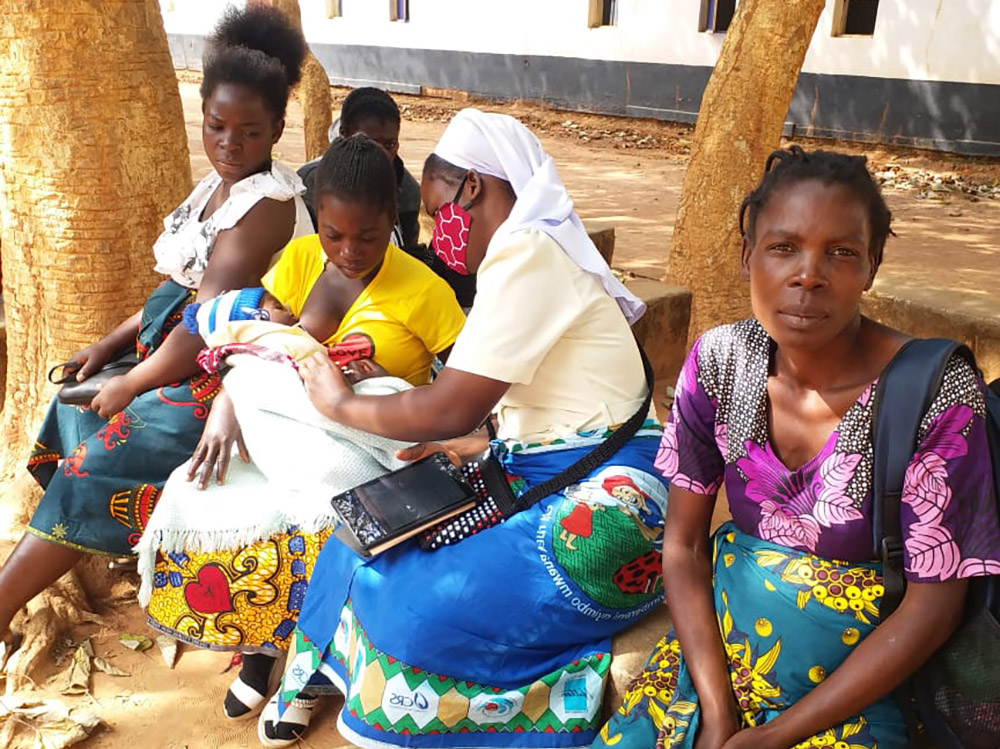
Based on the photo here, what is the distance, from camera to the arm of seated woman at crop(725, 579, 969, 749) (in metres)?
1.64

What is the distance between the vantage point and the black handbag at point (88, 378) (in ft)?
9.76

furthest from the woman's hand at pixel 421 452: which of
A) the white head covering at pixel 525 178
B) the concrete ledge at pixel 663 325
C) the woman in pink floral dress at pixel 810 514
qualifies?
the concrete ledge at pixel 663 325

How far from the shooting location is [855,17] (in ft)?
44.3

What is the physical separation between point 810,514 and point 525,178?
1020 millimetres

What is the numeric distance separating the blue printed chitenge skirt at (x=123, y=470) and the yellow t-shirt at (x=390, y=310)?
0.38m

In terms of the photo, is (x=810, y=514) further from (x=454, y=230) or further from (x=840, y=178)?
(x=454, y=230)

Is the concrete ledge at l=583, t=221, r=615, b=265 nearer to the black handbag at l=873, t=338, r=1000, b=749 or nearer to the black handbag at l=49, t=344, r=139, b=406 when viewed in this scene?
the black handbag at l=49, t=344, r=139, b=406

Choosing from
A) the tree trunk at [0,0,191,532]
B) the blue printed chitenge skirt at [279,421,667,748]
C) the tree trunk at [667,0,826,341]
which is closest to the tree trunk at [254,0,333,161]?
the tree trunk at [667,0,826,341]

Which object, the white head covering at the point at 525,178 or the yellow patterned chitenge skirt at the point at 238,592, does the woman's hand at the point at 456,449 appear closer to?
the yellow patterned chitenge skirt at the point at 238,592

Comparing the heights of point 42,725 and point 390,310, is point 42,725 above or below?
below

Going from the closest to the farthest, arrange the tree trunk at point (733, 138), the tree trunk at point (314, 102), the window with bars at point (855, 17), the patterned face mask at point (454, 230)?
the patterned face mask at point (454, 230) < the tree trunk at point (733, 138) < the tree trunk at point (314, 102) < the window with bars at point (855, 17)

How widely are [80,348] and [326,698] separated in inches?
60.7

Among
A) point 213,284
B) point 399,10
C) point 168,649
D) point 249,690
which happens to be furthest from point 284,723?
point 399,10

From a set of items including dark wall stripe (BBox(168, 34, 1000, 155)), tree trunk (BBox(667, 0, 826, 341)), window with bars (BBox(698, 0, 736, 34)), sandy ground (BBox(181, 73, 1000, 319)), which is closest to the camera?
tree trunk (BBox(667, 0, 826, 341))
